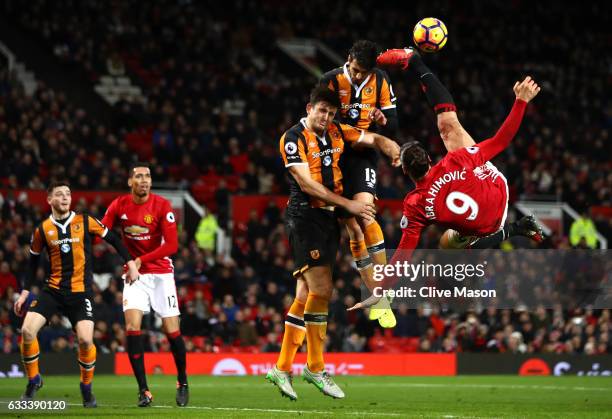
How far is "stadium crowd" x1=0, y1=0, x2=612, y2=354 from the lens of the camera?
74.2 feet

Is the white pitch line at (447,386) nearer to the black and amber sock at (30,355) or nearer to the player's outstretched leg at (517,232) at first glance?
the black and amber sock at (30,355)

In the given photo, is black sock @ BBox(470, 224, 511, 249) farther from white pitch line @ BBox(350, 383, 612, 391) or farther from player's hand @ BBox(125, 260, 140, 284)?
white pitch line @ BBox(350, 383, 612, 391)

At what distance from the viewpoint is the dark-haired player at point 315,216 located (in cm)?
1182

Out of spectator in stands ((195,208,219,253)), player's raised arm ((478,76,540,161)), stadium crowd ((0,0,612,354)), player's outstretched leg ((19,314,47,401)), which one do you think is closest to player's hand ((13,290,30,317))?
player's outstretched leg ((19,314,47,401))

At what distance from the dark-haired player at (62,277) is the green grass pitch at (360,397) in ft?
2.24

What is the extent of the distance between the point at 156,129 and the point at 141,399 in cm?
1586

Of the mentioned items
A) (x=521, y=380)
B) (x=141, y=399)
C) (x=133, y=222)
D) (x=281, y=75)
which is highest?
(x=281, y=75)

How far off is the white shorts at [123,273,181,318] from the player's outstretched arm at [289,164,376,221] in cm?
278

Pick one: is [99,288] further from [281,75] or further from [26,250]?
[281,75]

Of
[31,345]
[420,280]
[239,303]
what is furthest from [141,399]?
[239,303]

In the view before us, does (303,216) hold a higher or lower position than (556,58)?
lower

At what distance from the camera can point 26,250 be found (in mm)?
21719

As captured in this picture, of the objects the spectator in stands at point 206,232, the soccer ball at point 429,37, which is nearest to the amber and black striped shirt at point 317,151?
the soccer ball at point 429,37

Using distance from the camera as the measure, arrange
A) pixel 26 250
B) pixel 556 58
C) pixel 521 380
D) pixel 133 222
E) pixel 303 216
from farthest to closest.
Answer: pixel 556 58, pixel 26 250, pixel 521 380, pixel 133 222, pixel 303 216
